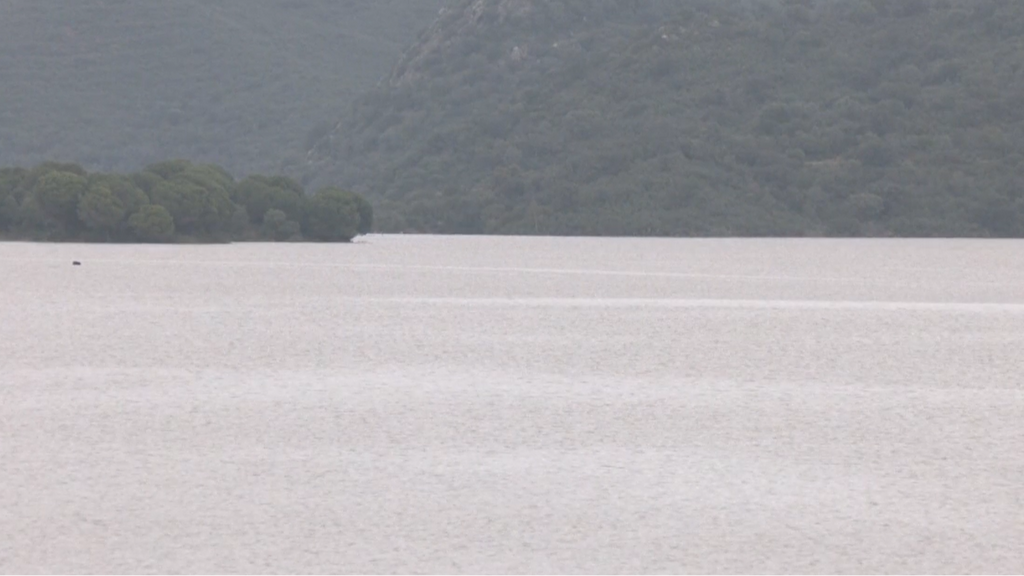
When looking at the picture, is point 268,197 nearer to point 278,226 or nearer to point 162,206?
point 278,226

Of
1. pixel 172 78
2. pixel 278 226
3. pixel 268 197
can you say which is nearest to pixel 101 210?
pixel 268 197

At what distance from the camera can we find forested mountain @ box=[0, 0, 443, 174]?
130 meters

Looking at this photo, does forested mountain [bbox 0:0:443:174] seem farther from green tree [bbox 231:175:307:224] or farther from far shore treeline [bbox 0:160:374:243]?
far shore treeline [bbox 0:160:374:243]

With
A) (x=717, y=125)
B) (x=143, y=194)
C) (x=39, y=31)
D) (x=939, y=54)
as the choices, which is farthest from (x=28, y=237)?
(x=39, y=31)

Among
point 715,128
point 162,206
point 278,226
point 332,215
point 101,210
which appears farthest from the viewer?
point 715,128

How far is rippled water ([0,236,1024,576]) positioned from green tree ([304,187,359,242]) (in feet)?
124

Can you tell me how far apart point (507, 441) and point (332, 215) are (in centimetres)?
4987

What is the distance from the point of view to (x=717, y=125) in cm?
9200

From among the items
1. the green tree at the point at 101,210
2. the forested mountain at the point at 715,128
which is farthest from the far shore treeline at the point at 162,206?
the forested mountain at the point at 715,128

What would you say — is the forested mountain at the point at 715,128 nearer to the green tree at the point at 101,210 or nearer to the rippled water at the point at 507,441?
the green tree at the point at 101,210

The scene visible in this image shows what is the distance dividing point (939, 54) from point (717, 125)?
40.6 feet

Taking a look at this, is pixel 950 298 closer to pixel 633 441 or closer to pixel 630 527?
pixel 633 441

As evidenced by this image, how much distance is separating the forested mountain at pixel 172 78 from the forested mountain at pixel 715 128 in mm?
17021

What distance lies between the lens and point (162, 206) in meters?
52.6
